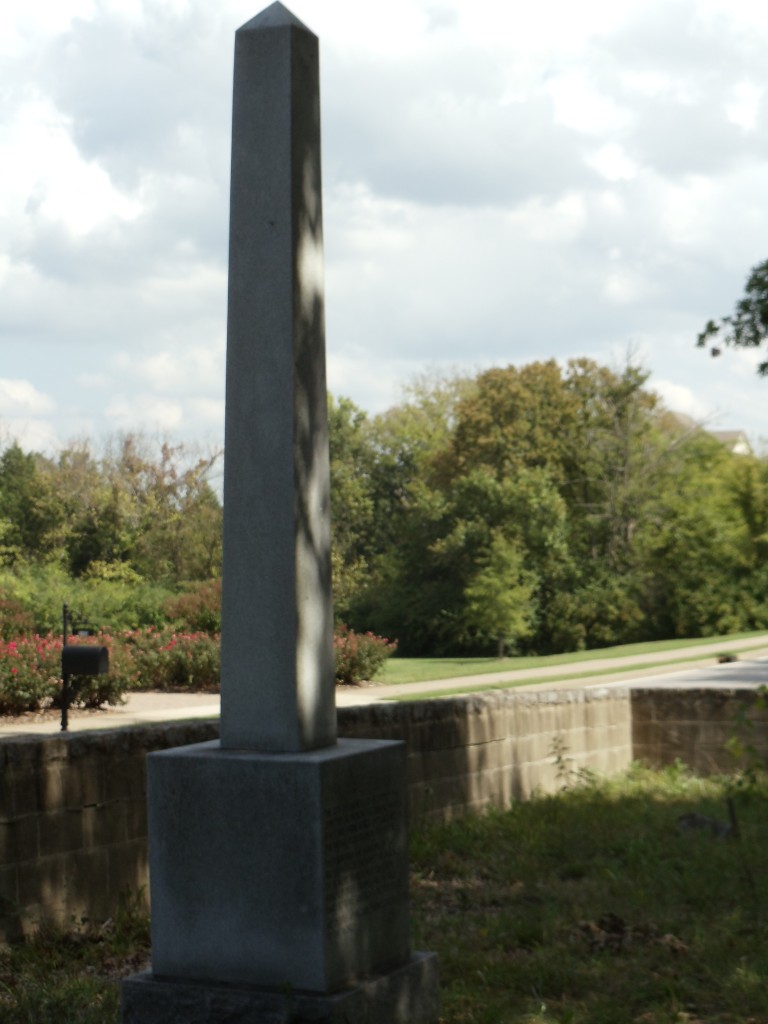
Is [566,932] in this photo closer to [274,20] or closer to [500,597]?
[274,20]

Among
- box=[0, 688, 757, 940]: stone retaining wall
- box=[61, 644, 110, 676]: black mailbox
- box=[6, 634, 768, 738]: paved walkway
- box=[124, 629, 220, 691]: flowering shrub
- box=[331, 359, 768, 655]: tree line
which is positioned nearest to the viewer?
box=[0, 688, 757, 940]: stone retaining wall

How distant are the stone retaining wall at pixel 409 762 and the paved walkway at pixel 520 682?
7.23ft

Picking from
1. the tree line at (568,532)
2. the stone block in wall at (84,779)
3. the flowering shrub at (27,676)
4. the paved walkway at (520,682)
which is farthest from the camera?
the tree line at (568,532)

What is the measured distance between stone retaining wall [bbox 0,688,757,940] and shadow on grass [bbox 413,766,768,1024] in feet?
1.31

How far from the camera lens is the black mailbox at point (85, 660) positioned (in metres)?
13.5

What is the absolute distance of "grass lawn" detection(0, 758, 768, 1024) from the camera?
5434mm

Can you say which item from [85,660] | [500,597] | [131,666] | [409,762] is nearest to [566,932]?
[409,762]

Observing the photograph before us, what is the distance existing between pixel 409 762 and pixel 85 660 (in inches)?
211

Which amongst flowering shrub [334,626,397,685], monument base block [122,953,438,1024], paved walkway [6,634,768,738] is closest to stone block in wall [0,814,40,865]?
monument base block [122,953,438,1024]

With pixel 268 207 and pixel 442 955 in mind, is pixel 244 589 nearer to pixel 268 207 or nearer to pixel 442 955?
pixel 268 207

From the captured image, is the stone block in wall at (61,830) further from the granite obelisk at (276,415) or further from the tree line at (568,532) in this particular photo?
the tree line at (568,532)

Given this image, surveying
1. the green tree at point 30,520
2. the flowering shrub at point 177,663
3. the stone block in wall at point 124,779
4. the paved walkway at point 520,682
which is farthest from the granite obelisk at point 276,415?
the green tree at point 30,520

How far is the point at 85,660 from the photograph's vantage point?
1365 centimetres

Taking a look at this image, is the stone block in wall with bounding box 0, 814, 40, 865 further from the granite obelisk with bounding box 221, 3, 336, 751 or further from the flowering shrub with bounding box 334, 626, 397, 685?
the flowering shrub with bounding box 334, 626, 397, 685
